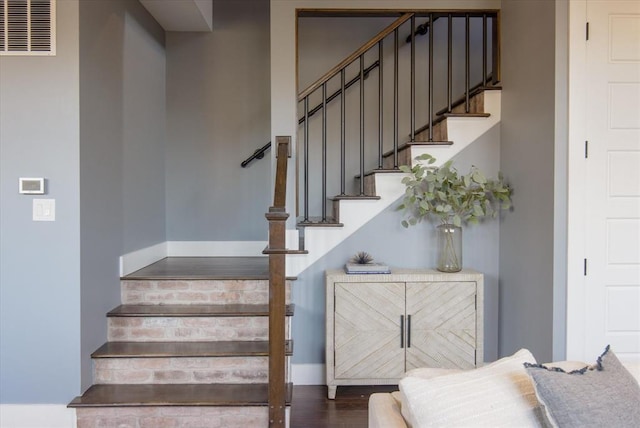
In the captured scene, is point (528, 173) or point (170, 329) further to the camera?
point (170, 329)

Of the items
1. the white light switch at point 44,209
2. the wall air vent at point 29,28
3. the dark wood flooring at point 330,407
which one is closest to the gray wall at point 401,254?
the dark wood flooring at point 330,407

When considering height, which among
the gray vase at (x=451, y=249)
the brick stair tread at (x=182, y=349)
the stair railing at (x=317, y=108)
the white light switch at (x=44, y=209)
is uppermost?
the stair railing at (x=317, y=108)

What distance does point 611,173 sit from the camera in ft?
7.93

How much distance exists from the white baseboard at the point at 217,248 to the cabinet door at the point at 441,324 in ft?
6.50

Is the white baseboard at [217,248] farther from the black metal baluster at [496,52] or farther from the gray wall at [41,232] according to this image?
the black metal baluster at [496,52]

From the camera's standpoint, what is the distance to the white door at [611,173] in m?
2.40

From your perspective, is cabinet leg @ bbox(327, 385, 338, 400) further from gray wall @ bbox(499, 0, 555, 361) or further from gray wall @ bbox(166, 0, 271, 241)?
gray wall @ bbox(166, 0, 271, 241)

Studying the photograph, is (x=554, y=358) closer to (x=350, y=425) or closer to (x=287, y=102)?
(x=350, y=425)

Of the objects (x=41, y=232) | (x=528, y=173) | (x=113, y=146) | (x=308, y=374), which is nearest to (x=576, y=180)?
(x=528, y=173)

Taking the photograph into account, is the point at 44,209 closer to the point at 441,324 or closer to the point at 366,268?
the point at 366,268

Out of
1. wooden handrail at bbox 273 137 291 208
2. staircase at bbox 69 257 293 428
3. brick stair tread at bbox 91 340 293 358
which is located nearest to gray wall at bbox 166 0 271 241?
staircase at bbox 69 257 293 428

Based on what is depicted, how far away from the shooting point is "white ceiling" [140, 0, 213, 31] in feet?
11.2

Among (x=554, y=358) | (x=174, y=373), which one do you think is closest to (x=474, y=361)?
(x=554, y=358)

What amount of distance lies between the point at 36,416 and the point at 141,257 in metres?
1.35
